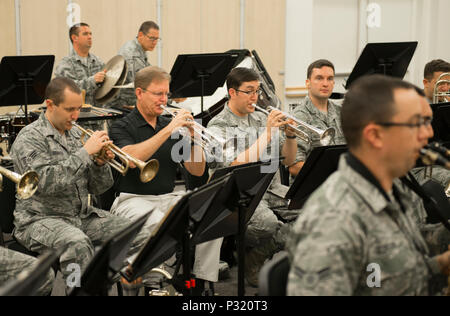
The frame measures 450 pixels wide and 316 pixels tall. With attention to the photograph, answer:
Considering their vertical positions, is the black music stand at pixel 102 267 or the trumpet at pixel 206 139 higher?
the trumpet at pixel 206 139

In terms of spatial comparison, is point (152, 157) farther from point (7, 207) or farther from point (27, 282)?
point (27, 282)

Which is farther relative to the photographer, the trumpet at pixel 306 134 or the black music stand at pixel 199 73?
the black music stand at pixel 199 73

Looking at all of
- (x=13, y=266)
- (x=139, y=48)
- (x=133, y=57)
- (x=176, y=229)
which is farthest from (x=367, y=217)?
(x=139, y=48)

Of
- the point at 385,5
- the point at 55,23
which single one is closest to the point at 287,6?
the point at 385,5

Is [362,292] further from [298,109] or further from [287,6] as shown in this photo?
[287,6]

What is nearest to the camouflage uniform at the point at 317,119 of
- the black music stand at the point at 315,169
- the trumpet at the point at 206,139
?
the trumpet at the point at 206,139

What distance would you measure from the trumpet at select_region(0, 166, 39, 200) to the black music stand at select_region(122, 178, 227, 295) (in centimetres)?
84

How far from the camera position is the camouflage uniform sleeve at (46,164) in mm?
3627

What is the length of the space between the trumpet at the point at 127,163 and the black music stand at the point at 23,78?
2.50 meters

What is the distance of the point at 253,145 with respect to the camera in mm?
4363

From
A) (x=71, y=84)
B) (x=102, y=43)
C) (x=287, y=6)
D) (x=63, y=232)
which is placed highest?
(x=287, y=6)

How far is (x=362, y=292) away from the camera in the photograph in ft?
6.32

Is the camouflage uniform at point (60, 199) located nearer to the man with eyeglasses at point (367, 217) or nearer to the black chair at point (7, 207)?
the black chair at point (7, 207)
